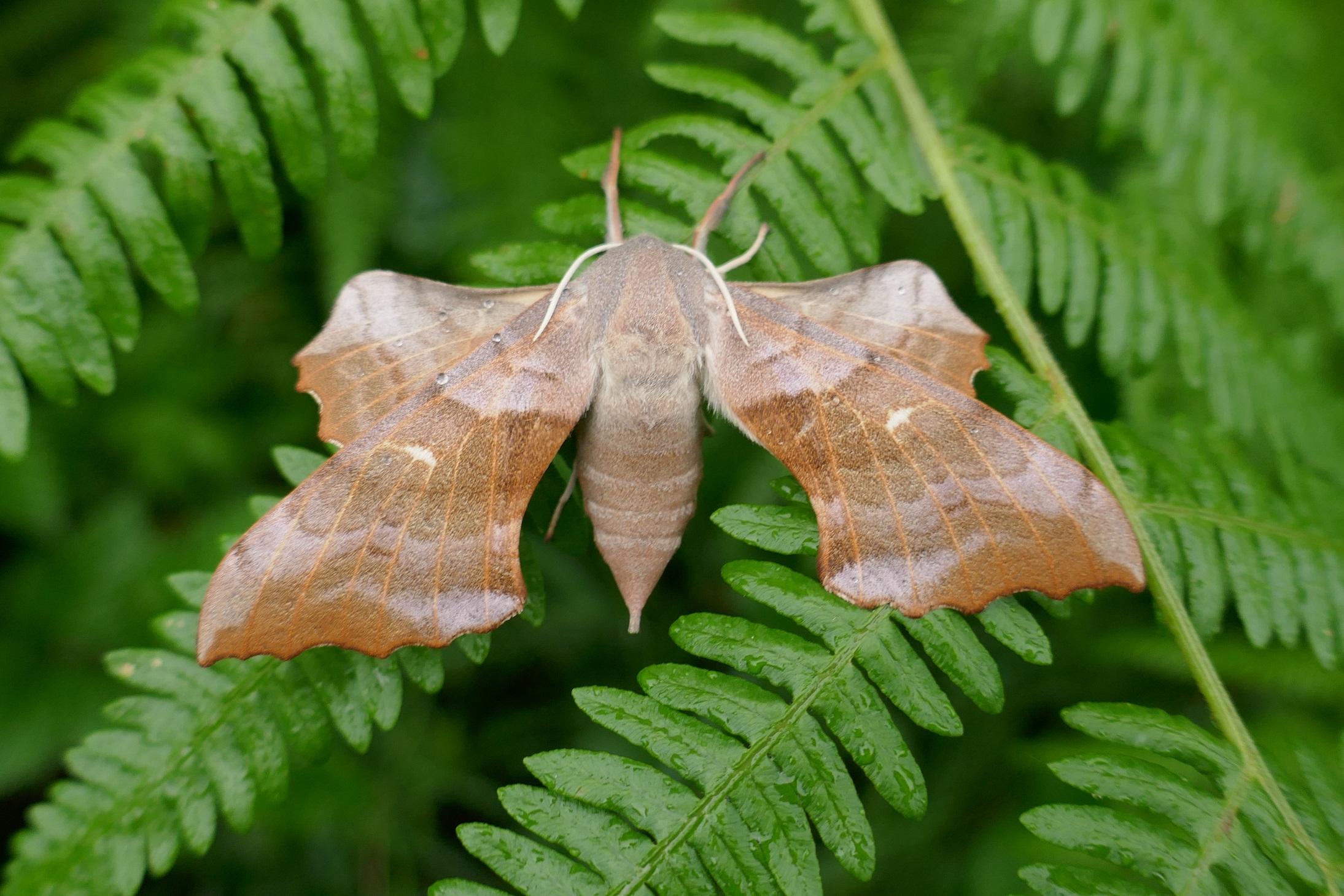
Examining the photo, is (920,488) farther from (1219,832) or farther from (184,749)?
(184,749)

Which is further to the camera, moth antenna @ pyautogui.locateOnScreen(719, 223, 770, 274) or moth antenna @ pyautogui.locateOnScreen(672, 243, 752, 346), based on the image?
moth antenna @ pyautogui.locateOnScreen(719, 223, 770, 274)

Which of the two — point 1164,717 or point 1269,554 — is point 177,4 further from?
point 1269,554

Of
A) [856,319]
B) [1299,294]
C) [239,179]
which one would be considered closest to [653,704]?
[856,319]

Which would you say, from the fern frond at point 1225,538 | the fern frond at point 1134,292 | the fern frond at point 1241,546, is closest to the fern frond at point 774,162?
the fern frond at point 1134,292

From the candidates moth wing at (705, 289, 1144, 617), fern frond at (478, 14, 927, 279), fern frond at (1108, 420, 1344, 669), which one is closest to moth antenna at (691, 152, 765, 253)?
fern frond at (478, 14, 927, 279)

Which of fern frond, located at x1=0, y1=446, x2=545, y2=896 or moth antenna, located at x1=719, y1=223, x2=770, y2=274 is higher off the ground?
moth antenna, located at x1=719, y1=223, x2=770, y2=274

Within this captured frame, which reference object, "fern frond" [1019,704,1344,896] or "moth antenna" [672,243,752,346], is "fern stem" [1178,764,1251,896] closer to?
"fern frond" [1019,704,1344,896]
